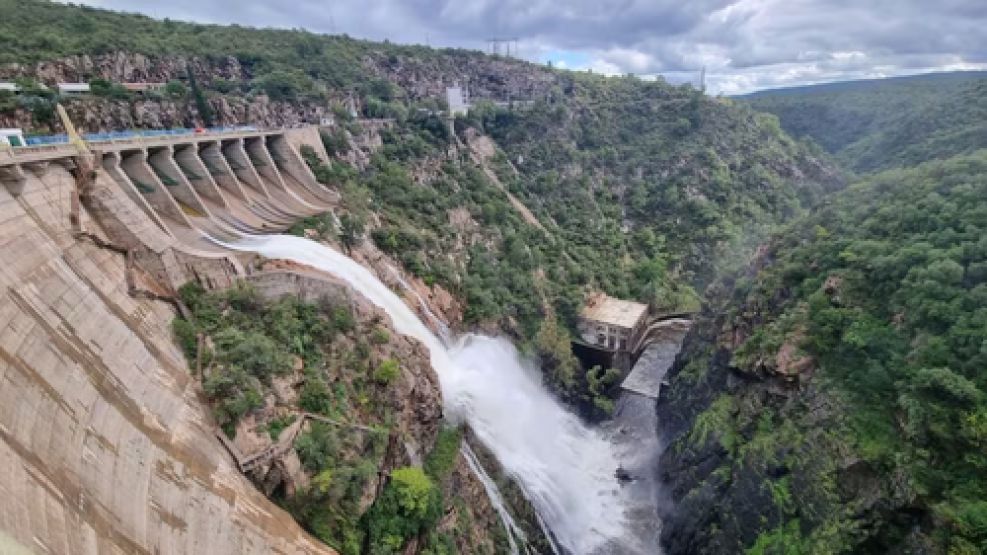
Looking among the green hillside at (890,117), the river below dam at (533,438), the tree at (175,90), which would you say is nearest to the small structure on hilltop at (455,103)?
the tree at (175,90)

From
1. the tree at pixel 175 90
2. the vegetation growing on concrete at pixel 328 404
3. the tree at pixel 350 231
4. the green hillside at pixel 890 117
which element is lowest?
the vegetation growing on concrete at pixel 328 404

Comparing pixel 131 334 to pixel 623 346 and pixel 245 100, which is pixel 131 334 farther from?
pixel 623 346

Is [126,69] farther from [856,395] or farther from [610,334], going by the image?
[856,395]

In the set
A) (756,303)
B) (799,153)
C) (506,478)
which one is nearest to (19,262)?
(506,478)

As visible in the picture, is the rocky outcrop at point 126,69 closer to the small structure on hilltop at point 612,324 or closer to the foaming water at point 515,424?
the foaming water at point 515,424

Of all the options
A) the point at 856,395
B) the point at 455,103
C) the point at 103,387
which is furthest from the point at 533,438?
the point at 455,103

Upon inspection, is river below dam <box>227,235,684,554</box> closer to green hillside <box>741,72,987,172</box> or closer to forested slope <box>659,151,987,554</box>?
forested slope <box>659,151,987,554</box>
